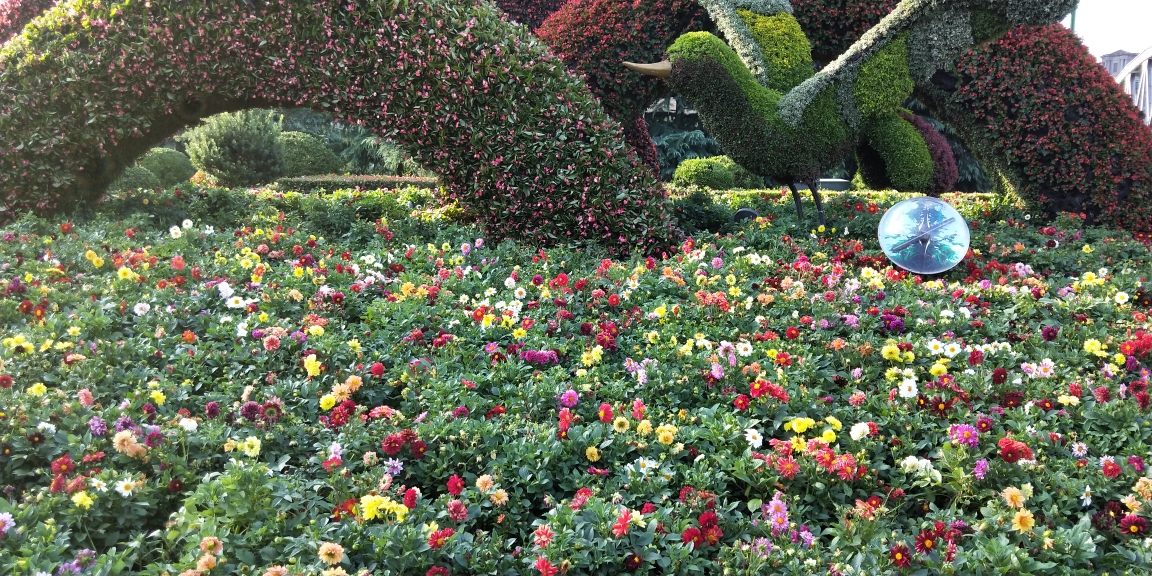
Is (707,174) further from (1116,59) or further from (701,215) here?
(1116,59)

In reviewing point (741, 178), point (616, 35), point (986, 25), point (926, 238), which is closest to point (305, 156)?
point (741, 178)

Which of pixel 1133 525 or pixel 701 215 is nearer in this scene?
pixel 1133 525

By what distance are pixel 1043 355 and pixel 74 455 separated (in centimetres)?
343

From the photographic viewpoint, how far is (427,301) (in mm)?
3658

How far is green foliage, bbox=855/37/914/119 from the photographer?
5664 mm

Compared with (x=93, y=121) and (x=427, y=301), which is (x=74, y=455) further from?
(x=93, y=121)

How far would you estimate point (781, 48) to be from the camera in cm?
609

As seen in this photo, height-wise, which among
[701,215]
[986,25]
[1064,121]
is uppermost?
[986,25]

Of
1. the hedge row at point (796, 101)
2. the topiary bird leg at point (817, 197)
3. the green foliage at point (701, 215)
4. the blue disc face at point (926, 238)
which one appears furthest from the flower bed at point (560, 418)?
the green foliage at point (701, 215)

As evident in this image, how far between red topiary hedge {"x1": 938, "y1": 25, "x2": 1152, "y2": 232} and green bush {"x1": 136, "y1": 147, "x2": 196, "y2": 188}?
1237 cm

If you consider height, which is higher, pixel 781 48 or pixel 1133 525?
pixel 781 48

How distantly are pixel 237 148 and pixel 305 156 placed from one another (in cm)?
213

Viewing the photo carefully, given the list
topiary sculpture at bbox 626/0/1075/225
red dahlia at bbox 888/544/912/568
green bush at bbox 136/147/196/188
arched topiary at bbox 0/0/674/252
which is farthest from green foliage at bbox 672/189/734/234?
green bush at bbox 136/147/196/188

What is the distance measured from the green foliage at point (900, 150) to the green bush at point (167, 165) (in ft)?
38.1
